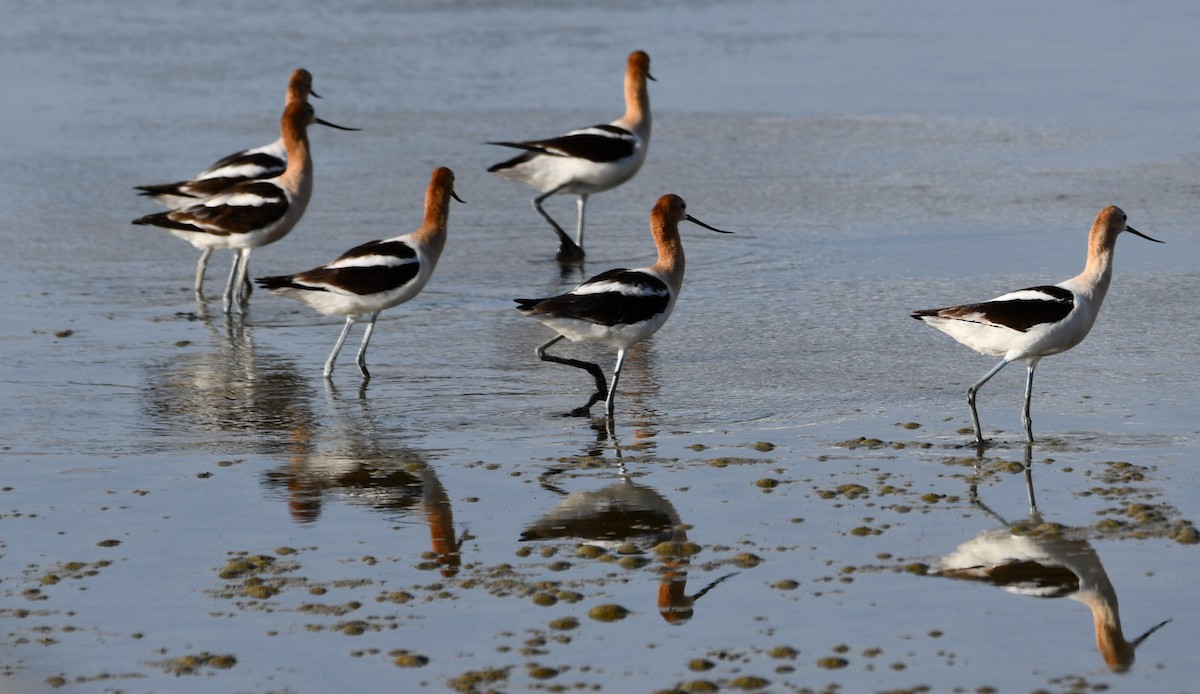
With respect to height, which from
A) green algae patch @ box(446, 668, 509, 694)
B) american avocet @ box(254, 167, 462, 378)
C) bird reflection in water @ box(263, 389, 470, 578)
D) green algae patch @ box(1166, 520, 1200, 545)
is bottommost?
bird reflection in water @ box(263, 389, 470, 578)

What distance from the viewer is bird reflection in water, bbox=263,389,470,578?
24.1ft

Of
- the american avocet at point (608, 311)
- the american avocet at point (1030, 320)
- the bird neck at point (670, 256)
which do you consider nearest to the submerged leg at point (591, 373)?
the american avocet at point (608, 311)

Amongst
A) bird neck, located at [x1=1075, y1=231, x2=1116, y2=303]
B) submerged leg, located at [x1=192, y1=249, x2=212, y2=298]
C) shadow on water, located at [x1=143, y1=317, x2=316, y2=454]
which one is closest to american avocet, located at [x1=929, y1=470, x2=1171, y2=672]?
bird neck, located at [x1=1075, y1=231, x2=1116, y2=303]

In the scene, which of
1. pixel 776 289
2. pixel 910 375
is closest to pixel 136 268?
pixel 776 289

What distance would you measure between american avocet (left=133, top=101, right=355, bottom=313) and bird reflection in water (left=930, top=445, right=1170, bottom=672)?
6451mm

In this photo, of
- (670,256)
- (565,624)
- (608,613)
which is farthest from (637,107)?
(565,624)

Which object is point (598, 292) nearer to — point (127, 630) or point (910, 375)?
point (910, 375)

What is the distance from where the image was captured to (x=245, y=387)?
391 inches

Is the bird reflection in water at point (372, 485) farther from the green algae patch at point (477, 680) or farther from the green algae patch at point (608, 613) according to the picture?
the green algae patch at point (477, 680)

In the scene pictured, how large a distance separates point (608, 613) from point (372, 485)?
2.02 meters

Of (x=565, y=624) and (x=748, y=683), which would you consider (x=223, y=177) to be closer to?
(x=565, y=624)

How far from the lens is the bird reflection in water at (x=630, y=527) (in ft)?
21.5

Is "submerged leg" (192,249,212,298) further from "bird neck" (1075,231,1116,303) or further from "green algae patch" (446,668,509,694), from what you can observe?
"green algae patch" (446,668,509,694)

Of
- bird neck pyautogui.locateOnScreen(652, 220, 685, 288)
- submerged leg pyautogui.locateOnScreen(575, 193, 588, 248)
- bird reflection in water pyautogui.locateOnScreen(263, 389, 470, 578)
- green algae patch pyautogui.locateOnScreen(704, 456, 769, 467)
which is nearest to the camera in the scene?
bird reflection in water pyautogui.locateOnScreen(263, 389, 470, 578)
